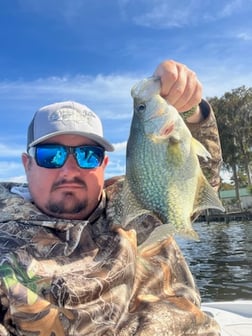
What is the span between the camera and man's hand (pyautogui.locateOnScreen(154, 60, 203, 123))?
2.09 metres

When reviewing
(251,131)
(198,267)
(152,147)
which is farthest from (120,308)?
(251,131)

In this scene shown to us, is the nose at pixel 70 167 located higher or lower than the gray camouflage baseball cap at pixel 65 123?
lower

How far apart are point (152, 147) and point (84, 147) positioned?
53 centimetres

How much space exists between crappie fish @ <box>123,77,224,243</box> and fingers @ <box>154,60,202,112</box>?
0.04 metres

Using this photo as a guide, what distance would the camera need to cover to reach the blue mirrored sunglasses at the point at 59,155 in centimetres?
244

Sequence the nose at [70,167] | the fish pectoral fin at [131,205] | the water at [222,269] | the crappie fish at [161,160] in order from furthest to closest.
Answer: the water at [222,269] < the nose at [70,167] < the fish pectoral fin at [131,205] < the crappie fish at [161,160]

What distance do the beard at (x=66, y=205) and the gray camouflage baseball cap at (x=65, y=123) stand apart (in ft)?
1.09

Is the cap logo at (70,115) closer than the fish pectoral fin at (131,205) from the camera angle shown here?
No

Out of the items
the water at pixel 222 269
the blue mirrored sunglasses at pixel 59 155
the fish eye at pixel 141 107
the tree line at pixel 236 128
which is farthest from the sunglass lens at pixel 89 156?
the tree line at pixel 236 128

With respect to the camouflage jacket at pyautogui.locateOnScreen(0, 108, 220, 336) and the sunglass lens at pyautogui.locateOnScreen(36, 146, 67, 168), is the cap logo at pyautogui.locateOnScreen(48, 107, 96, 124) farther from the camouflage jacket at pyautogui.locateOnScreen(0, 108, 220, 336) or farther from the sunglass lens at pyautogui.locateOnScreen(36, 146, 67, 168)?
the camouflage jacket at pyautogui.locateOnScreen(0, 108, 220, 336)

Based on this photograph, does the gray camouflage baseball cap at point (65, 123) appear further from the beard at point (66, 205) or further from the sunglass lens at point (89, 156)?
the beard at point (66, 205)

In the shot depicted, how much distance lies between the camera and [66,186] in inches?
97.0

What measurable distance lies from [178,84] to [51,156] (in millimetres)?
773

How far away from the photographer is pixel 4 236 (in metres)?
2.37
